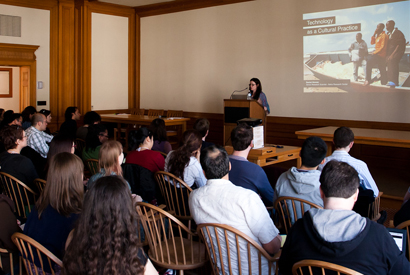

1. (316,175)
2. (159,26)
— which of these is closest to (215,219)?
(316,175)

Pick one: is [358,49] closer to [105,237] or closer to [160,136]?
[160,136]

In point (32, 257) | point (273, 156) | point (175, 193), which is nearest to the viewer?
point (32, 257)

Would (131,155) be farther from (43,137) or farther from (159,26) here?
(159,26)

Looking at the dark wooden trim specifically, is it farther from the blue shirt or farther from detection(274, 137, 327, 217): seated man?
detection(274, 137, 327, 217): seated man

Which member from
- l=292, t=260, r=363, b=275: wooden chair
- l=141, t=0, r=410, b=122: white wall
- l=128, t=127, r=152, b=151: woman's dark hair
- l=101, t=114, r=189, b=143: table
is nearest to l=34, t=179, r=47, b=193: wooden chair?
l=128, t=127, r=152, b=151: woman's dark hair

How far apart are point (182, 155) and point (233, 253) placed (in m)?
1.36

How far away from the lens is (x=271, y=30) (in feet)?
26.8

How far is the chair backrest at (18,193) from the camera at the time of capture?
10.3 ft

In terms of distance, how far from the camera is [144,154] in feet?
12.3

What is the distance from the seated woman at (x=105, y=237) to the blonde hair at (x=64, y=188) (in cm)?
51

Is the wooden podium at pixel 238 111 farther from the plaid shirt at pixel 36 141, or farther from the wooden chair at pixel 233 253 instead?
the wooden chair at pixel 233 253

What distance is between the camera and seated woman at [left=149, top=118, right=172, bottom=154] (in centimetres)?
480

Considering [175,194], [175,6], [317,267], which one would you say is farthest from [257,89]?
[317,267]

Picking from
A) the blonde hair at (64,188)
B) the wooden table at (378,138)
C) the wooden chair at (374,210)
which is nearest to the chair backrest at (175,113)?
the wooden table at (378,138)
